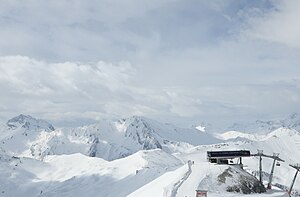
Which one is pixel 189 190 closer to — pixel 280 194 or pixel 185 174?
pixel 185 174

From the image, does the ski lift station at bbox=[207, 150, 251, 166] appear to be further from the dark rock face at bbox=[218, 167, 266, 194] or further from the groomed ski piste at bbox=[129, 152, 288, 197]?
the dark rock face at bbox=[218, 167, 266, 194]

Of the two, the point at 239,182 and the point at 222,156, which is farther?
the point at 222,156

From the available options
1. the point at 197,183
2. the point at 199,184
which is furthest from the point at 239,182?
the point at 197,183

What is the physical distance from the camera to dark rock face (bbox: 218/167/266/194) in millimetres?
91625

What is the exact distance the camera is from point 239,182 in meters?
93.2

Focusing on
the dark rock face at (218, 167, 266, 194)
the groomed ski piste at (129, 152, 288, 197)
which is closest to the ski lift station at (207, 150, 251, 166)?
the groomed ski piste at (129, 152, 288, 197)

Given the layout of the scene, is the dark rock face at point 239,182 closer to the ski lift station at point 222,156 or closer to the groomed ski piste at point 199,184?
the groomed ski piste at point 199,184

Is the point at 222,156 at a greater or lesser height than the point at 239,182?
greater

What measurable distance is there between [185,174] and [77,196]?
106 meters

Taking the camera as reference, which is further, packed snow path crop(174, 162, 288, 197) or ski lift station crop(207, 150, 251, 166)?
ski lift station crop(207, 150, 251, 166)

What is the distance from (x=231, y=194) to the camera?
8906 cm

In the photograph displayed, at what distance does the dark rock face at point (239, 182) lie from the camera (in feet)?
301

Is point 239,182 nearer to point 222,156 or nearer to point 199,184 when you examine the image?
point 199,184

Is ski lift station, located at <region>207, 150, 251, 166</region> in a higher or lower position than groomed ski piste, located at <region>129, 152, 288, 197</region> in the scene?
higher
